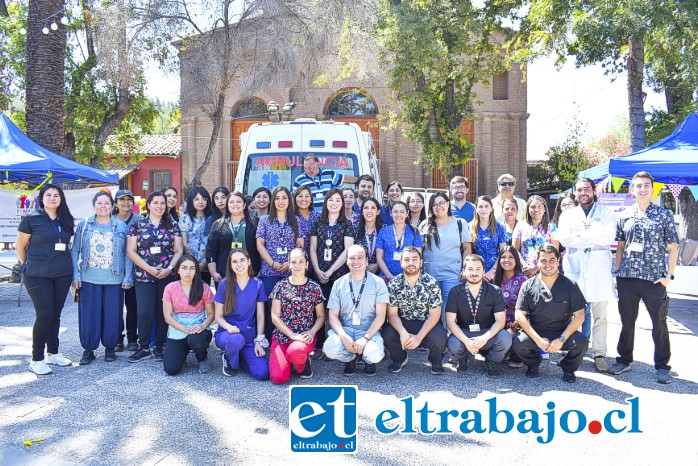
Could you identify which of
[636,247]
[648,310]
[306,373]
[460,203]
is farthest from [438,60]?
[306,373]

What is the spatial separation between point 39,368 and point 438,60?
40.8 feet

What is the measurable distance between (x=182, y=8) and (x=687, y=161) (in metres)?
13.7

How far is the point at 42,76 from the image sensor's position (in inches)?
434

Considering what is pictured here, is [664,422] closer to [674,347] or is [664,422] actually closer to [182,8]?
[674,347]

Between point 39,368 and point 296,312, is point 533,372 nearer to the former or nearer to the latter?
point 296,312

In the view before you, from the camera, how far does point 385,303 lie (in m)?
5.44

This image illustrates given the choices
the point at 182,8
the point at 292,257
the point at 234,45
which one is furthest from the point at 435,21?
the point at 292,257

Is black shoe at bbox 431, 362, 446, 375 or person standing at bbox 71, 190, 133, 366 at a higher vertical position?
person standing at bbox 71, 190, 133, 366

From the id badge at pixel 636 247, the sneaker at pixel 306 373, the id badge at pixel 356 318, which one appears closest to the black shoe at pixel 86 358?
the sneaker at pixel 306 373

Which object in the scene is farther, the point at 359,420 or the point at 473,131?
the point at 473,131

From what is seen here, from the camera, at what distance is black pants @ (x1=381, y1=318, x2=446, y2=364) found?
214 inches

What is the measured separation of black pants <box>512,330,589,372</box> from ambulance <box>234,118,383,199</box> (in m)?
3.08

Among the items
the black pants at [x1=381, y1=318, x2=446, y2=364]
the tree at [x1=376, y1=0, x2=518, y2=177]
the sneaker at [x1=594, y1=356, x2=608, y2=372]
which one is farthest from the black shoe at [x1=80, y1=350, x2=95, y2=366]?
the tree at [x1=376, y1=0, x2=518, y2=177]

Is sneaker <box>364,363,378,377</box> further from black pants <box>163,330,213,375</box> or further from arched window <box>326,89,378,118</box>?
arched window <box>326,89,378,118</box>
